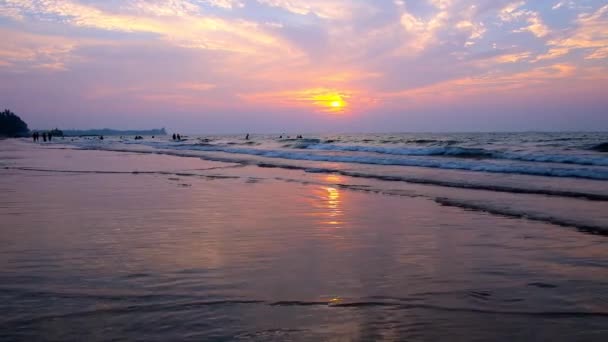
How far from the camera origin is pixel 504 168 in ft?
65.9

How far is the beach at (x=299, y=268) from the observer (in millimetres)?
3555

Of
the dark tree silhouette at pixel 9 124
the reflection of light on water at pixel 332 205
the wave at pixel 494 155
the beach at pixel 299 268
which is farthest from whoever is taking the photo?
the dark tree silhouette at pixel 9 124

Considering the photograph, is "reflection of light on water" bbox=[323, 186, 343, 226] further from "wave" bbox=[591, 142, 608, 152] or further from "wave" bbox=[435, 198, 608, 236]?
"wave" bbox=[591, 142, 608, 152]

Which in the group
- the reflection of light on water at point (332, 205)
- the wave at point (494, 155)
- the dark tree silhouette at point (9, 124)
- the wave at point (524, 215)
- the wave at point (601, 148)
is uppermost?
the dark tree silhouette at point (9, 124)

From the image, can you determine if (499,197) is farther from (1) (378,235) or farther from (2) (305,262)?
(2) (305,262)

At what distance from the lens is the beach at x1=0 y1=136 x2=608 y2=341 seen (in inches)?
140

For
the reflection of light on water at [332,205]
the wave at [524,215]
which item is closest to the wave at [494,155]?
the wave at [524,215]

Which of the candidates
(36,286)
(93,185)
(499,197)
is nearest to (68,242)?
(36,286)

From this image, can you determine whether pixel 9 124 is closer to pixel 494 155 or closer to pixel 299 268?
pixel 494 155

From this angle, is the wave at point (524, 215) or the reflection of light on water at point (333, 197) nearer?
the wave at point (524, 215)

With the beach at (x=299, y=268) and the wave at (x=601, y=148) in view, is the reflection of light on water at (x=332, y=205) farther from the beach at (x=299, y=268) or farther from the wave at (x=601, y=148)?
the wave at (x=601, y=148)

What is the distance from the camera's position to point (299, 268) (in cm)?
514

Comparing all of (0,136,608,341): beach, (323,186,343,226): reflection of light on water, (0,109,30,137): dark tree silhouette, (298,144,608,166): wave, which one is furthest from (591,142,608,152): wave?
(0,109,30,137): dark tree silhouette

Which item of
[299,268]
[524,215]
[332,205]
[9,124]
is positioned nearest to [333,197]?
[332,205]
